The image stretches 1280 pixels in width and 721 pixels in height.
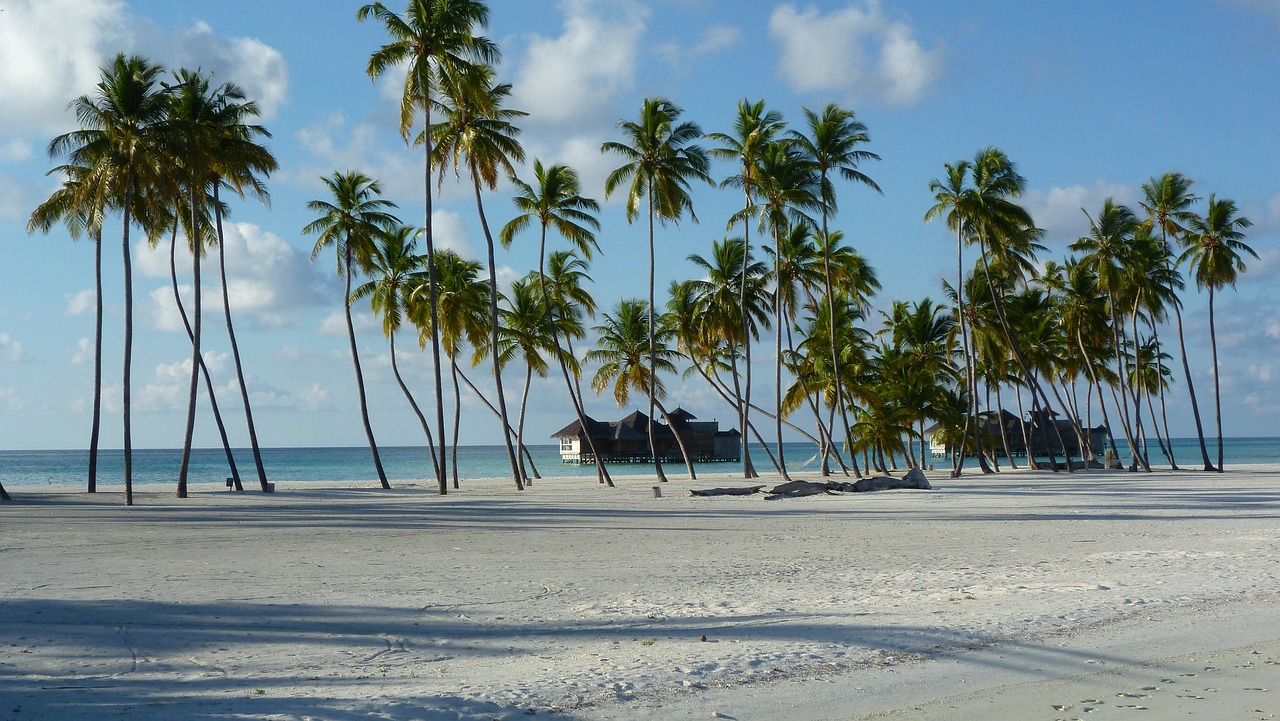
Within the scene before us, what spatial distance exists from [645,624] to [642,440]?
220ft

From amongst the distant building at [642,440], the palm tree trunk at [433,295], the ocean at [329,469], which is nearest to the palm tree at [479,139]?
the palm tree trunk at [433,295]

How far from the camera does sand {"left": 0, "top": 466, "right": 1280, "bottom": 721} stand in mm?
5523

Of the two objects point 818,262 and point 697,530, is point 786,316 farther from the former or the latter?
point 697,530

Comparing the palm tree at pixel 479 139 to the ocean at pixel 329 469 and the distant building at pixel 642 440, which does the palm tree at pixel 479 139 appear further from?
the distant building at pixel 642 440

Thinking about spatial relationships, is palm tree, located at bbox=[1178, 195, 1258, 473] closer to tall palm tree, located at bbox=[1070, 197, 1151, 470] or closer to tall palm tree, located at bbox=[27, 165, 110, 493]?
tall palm tree, located at bbox=[1070, 197, 1151, 470]

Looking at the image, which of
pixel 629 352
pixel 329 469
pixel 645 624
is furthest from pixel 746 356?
pixel 329 469

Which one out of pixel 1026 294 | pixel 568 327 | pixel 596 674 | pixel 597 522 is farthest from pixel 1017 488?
pixel 596 674

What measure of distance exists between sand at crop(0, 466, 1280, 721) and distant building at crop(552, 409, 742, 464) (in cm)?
5295

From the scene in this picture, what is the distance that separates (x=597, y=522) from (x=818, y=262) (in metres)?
20.6

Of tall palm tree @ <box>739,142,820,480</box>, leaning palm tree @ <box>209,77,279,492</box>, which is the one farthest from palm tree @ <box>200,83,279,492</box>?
tall palm tree @ <box>739,142,820,480</box>

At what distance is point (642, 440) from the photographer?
74.4 m

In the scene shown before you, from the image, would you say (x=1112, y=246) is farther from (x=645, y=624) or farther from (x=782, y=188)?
(x=645, y=624)

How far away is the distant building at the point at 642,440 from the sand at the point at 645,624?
174ft

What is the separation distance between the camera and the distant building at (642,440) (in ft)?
224
